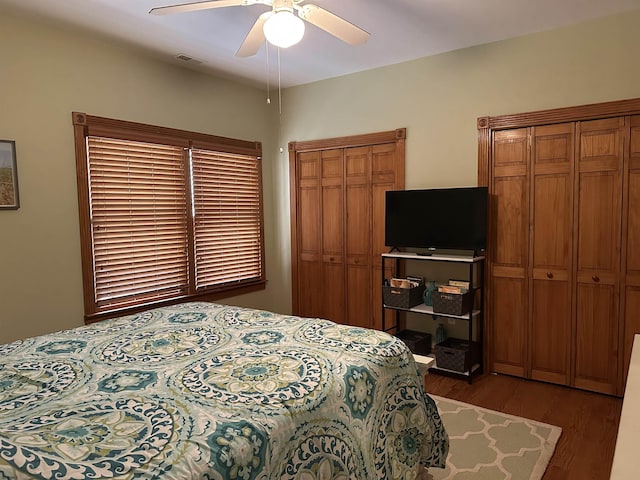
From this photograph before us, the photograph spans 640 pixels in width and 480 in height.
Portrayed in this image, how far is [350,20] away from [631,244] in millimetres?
2546

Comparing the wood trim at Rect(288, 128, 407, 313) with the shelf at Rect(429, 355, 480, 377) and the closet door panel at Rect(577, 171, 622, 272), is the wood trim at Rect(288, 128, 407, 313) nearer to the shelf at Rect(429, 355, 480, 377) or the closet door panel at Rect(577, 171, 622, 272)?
the closet door panel at Rect(577, 171, 622, 272)

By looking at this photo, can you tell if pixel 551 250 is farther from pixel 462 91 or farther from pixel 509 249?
pixel 462 91

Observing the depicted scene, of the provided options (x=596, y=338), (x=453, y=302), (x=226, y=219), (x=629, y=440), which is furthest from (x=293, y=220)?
(x=629, y=440)

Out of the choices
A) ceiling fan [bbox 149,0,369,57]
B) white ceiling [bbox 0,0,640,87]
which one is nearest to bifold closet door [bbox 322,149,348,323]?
white ceiling [bbox 0,0,640,87]

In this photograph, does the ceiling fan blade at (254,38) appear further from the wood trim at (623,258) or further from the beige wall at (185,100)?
the wood trim at (623,258)

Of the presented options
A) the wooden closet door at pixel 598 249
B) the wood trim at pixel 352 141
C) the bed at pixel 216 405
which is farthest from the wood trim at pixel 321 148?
the bed at pixel 216 405

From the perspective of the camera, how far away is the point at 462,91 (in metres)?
3.71

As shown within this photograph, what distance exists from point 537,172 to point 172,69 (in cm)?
318

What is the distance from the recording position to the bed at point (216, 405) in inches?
44.6

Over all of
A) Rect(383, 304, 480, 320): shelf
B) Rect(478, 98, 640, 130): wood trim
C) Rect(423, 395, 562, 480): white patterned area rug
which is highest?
Rect(478, 98, 640, 130): wood trim

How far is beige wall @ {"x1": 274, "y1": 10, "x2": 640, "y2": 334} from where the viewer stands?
313cm

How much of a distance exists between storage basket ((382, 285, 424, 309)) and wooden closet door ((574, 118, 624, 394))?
121 cm

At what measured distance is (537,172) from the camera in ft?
11.2

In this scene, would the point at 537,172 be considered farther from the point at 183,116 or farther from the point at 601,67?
the point at 183,116
